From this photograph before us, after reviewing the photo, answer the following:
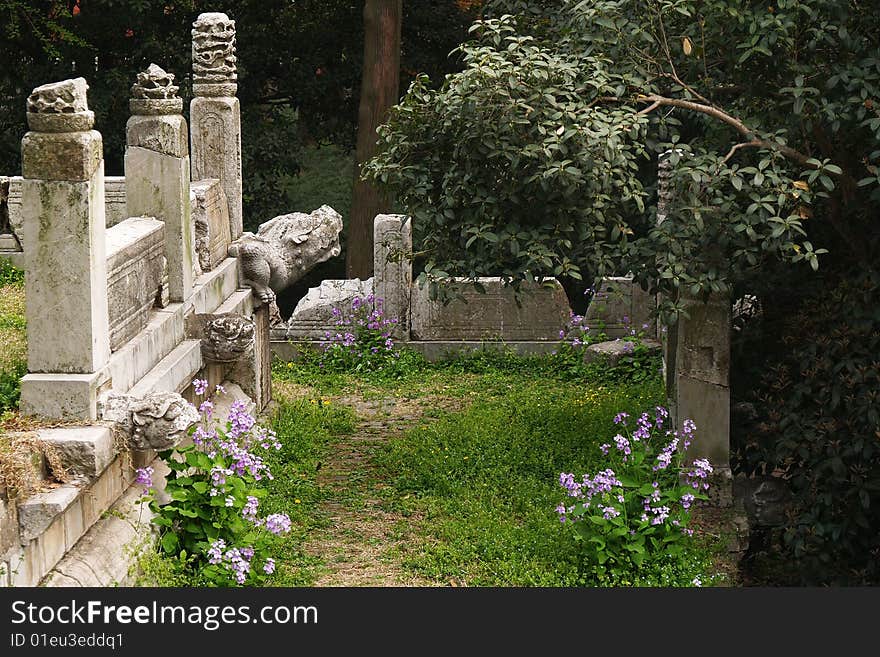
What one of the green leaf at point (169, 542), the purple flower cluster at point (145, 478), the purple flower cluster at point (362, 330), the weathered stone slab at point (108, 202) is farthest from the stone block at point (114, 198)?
the green leaf at point (169, 542)

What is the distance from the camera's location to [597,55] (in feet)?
27.5

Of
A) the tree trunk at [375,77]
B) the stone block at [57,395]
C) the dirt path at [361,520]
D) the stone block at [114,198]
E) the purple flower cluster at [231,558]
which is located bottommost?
the dirt path at [361,520]

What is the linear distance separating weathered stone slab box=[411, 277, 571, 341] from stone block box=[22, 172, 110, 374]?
7.29 m

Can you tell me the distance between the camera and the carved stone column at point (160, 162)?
26.6ft

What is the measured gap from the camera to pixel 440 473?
926cm

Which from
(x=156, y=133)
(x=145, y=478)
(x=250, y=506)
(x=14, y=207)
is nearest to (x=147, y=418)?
(x=145, y=478)

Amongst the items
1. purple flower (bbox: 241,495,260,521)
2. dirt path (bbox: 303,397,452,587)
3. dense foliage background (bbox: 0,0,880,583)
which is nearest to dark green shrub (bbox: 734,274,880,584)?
dense foliage background (bbox: 0,0,880,583)

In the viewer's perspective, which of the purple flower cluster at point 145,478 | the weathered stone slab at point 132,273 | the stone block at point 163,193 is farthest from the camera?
the stone block at point 163,193

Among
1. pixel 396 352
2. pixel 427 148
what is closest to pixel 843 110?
pixel 427 148

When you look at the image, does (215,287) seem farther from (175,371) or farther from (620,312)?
(620,312)

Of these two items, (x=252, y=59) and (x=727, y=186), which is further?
(x=252, y=59)

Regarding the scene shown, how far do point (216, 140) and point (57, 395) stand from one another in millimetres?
4475

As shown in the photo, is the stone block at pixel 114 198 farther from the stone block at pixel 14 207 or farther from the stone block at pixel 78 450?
the stone block at pixel 78 450

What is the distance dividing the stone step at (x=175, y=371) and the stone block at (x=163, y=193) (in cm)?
47
